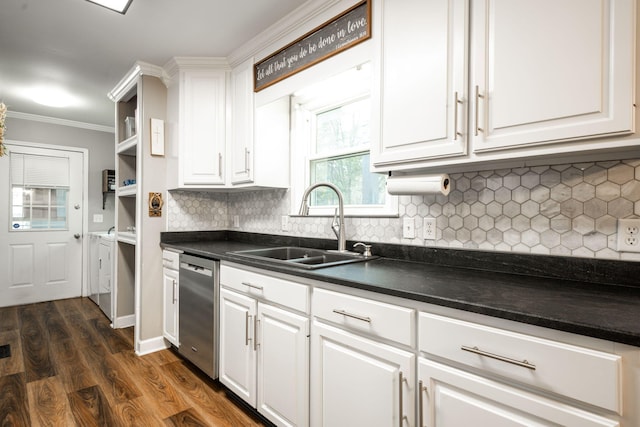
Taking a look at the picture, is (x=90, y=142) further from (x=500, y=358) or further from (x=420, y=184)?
(x=500, y=358)

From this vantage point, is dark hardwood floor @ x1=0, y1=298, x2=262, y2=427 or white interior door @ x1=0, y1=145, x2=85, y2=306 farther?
white interior door @ x1=0, y1=145, x2=85, y2=306

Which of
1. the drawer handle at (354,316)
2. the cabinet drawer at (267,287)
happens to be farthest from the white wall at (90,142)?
the drawer handle at (354,316)

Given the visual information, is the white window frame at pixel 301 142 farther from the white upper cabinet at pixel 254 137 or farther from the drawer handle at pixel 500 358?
the drawer handle at pixel 500 358

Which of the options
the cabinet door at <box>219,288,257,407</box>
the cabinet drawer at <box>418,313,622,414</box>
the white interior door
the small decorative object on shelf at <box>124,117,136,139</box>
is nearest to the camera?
the cabinet drawer at <box>418,313,622,414</box>

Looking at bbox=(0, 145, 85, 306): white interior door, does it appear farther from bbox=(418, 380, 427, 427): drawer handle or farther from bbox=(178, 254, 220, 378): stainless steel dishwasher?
bbox=(418, 380, 427, 427): drawer handle

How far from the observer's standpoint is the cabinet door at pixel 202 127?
2.62 metres

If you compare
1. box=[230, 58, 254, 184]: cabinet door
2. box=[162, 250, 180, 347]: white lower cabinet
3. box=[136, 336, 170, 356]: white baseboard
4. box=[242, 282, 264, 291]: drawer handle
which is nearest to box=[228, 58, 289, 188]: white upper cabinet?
box=[230, 58, 254, 184]: cabinet door

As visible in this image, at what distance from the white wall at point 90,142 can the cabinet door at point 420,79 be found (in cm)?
444

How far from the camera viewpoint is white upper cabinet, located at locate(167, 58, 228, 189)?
2615 millimetres

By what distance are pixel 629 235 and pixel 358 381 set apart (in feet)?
3.66

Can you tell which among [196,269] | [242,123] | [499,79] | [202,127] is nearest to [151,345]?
[196,269]

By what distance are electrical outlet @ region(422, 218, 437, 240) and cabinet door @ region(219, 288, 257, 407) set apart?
0.97 meters

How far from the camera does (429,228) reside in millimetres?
1711

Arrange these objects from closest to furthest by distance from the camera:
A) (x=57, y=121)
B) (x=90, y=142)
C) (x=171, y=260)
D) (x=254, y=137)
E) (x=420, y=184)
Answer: (x=420, y=184), (x=254, y=137), (x=171, y=260), (x=57, y=121), (x=90, y=142)
